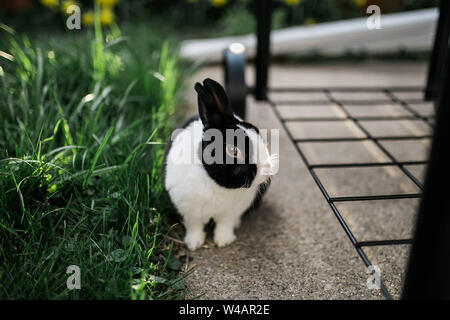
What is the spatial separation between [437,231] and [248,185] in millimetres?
537

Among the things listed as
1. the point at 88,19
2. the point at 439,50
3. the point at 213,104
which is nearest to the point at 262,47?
the point at 439,50

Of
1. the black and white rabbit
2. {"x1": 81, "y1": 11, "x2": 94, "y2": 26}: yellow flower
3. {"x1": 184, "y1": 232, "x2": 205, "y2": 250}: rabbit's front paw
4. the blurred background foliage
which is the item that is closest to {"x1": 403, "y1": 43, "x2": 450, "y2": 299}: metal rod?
the black and white rabbit

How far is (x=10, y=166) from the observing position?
1.21 metres

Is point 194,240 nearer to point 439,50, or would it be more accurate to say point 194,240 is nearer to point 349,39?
point 439,50

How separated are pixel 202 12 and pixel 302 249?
3045 millimetres

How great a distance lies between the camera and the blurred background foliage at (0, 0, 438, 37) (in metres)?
3.45

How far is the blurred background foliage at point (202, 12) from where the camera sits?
345 cm

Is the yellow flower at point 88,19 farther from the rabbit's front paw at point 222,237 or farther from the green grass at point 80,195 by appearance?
the rabbit's front paw at point 222,237

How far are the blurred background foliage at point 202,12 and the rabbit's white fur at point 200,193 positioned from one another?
2442 millimetres

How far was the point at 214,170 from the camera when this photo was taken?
3.64ft

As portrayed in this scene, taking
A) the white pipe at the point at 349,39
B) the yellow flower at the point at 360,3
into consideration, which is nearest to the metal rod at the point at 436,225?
the white pipe at the point at 349,39

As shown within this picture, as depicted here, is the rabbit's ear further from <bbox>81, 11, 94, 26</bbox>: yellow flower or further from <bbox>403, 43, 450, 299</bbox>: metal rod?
<bbox>81, 11, 94, 26</bbox>: yellow flower

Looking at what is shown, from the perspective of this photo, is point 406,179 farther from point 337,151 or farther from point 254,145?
point 254,145

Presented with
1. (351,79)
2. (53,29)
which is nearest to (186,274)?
(351,79)
